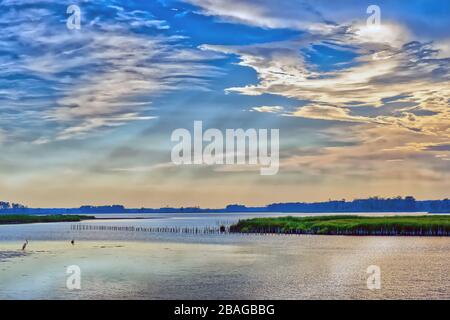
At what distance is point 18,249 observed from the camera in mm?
72625

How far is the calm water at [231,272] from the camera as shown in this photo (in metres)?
37.1

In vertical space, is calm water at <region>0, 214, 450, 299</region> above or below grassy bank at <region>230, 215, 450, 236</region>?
below

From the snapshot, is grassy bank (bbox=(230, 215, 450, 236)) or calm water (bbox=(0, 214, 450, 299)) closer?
calm water (bbox=(0, 214, 450, 299))

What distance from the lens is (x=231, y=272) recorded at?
4769cm

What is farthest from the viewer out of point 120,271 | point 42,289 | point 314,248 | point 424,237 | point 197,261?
point 424,237

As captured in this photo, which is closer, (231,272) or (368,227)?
(231,272)

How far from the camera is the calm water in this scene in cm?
3706

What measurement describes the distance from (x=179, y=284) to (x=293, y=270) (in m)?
12.7

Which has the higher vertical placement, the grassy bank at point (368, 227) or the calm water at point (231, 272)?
the grassy bank at point (368, 227)

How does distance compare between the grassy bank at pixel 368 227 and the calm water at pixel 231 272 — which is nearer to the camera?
the calm water at pixel 231 272

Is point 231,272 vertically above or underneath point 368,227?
underneath
